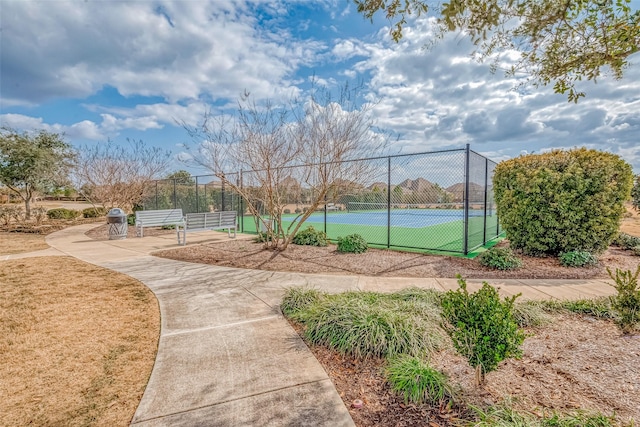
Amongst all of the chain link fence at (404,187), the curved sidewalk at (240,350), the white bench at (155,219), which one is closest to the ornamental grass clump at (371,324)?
the curved sidewalk at (240,350)

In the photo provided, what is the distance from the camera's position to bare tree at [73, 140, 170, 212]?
16.1 meters

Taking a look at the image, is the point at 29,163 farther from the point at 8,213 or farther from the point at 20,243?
the point at 20,243

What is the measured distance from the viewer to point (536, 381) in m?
2.19

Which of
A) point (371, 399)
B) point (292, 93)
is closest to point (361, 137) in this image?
point (292, 93)

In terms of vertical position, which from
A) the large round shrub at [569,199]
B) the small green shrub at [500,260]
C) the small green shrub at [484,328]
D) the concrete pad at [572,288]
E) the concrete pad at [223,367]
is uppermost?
the large round shrub at [569,199]

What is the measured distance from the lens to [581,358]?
248 centimetres

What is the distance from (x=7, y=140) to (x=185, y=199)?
10251 mm

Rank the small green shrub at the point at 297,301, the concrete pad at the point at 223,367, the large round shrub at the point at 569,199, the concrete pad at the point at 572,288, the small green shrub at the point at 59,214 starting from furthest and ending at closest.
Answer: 1. the small green shrub at the point at 59,214
2. the large round shrub at the point at 569,199
3. the concrete pad at the point at 572,288
4. the small green shrub at the point at 297,301
5. the concrete pad at the point at 223,367

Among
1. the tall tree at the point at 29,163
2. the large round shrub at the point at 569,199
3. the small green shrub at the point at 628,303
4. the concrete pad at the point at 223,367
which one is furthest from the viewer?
the tall tree at the point at 29,163

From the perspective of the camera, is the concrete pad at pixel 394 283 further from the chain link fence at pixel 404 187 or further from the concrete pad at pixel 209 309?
the chain link fence at pixel 404 187

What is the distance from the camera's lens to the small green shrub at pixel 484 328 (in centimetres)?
190

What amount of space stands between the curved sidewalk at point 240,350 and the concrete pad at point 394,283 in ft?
0.05

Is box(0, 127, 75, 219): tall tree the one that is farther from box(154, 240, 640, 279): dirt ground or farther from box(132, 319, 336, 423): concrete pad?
box(132, 319, 336, 423): concrete pad

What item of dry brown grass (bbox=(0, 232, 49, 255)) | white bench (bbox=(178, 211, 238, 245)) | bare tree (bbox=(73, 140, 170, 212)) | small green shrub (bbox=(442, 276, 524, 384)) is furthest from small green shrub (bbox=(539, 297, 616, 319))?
bare tree (bbox=(73, 140, 170, 212))
